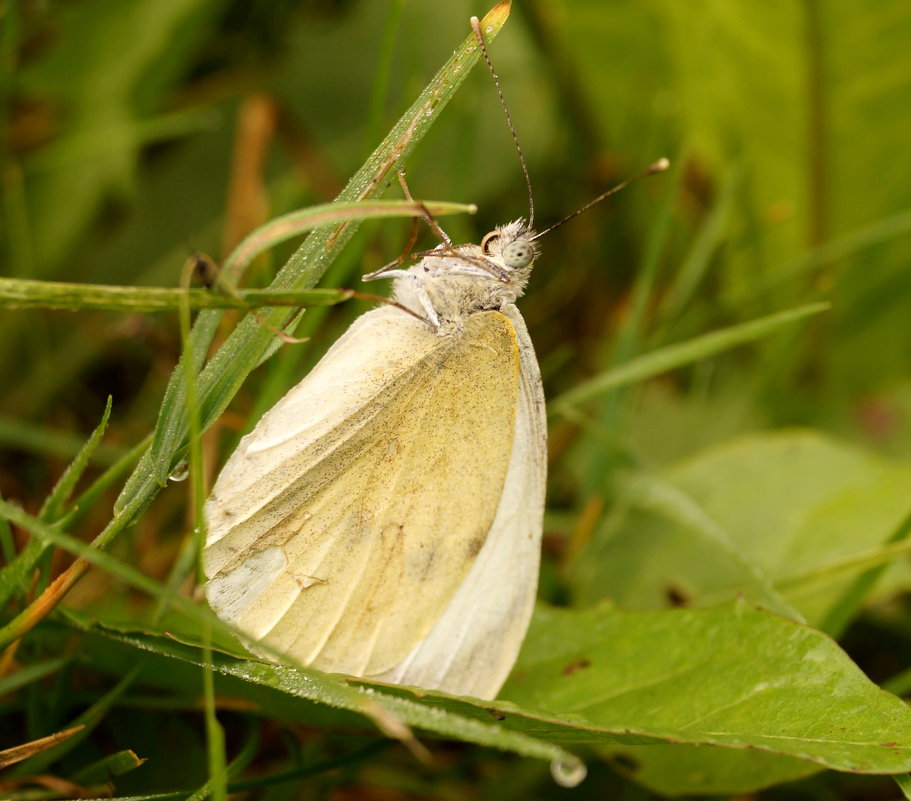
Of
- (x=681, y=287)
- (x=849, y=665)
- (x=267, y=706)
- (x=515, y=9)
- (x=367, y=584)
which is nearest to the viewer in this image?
(x=849, y=665)

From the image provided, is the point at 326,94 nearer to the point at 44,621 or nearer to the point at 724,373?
the point at 724,373

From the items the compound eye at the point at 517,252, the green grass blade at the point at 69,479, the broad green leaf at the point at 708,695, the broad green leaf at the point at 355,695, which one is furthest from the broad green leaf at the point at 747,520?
the green grass blade at the point at 69,479

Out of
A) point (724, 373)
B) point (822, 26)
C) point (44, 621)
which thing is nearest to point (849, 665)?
point (44, 621)

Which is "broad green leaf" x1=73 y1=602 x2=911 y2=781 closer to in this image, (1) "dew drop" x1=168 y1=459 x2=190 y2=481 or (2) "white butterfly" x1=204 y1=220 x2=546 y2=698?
(2) "white butterfly" x1=204 y1=220 x2=546 y2=698

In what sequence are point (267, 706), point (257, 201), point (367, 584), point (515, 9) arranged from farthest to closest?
point (515, 9)
point (257, 201)
point (367, 584)
point (267, 706)

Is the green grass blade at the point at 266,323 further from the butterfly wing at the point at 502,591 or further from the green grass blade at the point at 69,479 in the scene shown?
the butterfly wing at the point at 502,591

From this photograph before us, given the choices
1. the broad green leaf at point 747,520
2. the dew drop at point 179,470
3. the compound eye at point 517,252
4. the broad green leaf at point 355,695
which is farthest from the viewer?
the broad green leaf at point 747,520

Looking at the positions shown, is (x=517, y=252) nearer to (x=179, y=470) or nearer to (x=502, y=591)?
(x=502, y=591)

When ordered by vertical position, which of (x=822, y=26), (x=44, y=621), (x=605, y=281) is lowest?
(x=44, y=621)
